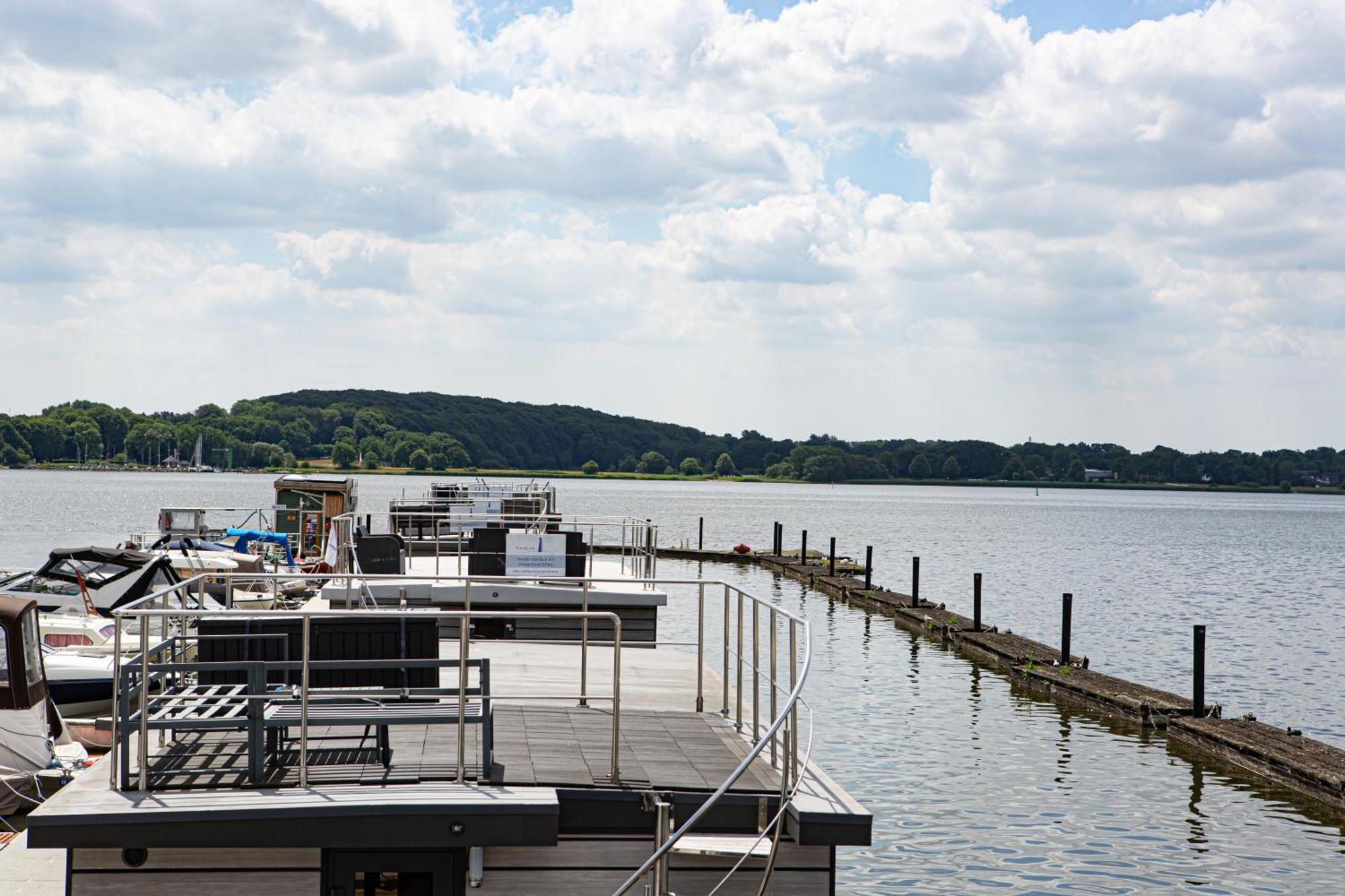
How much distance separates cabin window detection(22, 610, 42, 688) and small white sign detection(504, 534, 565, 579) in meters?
6.83

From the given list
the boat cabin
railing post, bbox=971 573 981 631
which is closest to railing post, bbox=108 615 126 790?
the boat cabin

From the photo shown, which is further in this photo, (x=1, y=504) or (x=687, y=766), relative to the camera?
(x=1, y=504)

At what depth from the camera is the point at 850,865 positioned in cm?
1550

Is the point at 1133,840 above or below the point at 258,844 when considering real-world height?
below

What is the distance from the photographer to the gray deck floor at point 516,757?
8.32 m

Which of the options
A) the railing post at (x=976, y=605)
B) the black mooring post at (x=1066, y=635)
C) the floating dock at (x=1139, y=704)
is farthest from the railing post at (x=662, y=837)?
the railing post at (x=976, y=605)

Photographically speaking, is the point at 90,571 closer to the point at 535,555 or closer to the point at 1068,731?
the point at 535,555

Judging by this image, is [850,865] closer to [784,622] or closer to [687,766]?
[687,766]

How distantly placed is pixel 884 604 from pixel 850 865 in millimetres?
27330

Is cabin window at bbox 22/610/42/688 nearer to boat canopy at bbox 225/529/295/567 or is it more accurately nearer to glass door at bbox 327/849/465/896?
glass door at bbox 327/849/465/896

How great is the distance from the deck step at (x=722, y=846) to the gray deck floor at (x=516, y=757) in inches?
11.9

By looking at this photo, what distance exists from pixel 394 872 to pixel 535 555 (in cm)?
1205

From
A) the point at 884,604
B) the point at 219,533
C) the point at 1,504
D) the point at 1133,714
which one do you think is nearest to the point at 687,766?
the point at 1133,714

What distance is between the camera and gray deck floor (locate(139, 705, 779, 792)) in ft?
27.3
